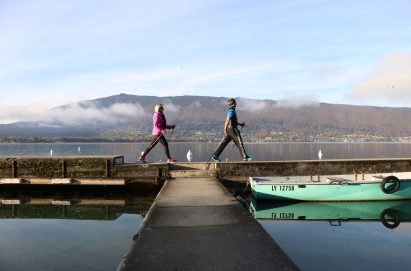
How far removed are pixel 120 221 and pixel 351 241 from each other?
6.58m

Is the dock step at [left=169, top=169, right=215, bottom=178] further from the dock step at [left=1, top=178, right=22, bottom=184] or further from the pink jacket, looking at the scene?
the dock step at [left=1, top=178, right=22, bottom=184]

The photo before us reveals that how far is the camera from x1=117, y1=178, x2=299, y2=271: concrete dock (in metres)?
5.01

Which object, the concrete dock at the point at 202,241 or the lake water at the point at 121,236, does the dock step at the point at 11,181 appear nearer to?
the lake water at the point at 121,236

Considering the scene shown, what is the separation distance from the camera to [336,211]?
12.6 m

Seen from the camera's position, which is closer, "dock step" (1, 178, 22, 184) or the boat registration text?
the boat registration text

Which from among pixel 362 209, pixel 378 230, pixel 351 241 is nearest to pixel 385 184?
pixel 362 209

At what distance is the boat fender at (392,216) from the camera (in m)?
11.3

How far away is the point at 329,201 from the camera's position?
43.4 ft

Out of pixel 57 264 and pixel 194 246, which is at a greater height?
pixel 194 246

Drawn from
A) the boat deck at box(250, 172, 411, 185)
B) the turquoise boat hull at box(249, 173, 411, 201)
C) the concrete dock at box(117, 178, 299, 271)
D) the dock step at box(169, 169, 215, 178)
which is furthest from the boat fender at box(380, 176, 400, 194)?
the concrete dock at box(117, 178, 299, 271)

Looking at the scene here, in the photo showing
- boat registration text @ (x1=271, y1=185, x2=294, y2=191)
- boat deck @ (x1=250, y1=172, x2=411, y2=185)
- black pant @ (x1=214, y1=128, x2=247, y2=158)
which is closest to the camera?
boat registration text @ (x1=271, y1=185, x2=294, y2=191)

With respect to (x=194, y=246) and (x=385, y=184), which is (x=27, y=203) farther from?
(x=385, y=184)

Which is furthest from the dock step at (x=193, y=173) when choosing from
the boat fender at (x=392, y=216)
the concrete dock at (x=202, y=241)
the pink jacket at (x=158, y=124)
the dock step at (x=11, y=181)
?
the boat fender at (x=392, y=216)

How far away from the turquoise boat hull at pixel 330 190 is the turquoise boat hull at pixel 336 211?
0.19 meters
